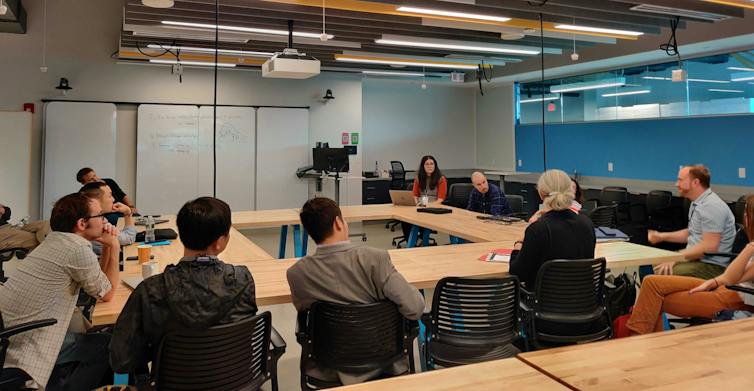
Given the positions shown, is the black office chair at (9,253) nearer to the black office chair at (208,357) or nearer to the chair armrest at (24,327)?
the chair armrest at (24,327)

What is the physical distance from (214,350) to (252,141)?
6993 millimetres

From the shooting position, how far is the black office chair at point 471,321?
2.32 metres

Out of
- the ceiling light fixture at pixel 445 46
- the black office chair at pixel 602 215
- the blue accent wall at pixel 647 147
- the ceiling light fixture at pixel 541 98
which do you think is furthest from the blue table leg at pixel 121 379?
the ceiling light fixture at pixel 541 98

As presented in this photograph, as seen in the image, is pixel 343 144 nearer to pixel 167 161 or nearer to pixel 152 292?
pixel 167 161

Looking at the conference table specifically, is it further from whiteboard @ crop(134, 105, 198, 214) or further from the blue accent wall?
the blue accent wall

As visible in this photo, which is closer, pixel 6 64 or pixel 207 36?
pixel 207 36

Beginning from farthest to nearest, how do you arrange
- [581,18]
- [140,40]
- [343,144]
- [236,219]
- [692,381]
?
1. [343,144]
2. [140,40]
3. [581,18]
4. [236,219]
5. [692,381]

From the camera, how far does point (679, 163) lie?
7137mm

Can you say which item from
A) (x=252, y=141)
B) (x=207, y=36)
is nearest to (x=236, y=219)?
(x=207, y=36)

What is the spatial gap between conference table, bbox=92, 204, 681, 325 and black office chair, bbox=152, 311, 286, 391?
1.74 ft

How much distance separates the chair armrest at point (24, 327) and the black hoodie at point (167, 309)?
0.42 meters

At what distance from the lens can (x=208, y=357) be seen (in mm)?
1765

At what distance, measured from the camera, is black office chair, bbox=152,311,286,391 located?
1734mm

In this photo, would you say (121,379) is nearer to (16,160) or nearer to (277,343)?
(277,343)
